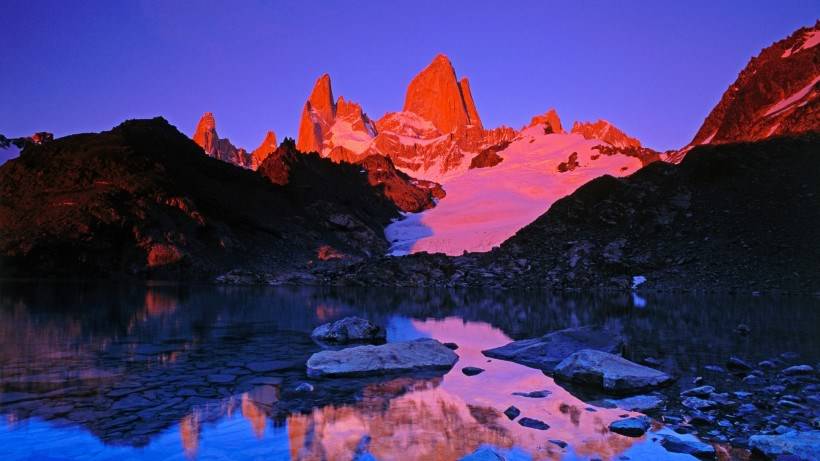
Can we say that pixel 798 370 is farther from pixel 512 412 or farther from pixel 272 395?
pixel 272 395

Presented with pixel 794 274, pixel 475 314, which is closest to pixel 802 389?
pixel 475 314

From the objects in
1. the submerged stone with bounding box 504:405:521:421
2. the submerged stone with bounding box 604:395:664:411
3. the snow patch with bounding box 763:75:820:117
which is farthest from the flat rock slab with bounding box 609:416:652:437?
the snow patch with bounding box 763:75:820:117

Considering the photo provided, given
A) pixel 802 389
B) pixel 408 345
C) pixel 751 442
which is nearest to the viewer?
pixel 751 442

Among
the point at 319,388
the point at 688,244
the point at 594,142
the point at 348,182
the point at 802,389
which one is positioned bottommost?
the point at 802,389

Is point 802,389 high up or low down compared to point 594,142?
down

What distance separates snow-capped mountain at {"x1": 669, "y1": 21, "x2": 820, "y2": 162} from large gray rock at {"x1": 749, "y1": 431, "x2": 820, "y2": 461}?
239ft

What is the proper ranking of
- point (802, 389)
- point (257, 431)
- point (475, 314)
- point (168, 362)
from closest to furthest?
point (257, 431) → point (802, 389) → point (168, 362) → point (475, 314)

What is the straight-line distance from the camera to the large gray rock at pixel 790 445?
7.78 m

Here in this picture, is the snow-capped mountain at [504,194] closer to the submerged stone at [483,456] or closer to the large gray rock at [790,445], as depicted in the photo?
the large gray rock at [790,445]

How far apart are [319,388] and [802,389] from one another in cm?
1050

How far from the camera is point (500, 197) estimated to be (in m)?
147

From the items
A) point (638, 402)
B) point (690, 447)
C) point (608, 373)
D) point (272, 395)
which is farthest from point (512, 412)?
point (272, 395)

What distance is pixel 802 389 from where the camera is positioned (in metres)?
12.3

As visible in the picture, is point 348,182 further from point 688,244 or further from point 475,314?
point 475,314
